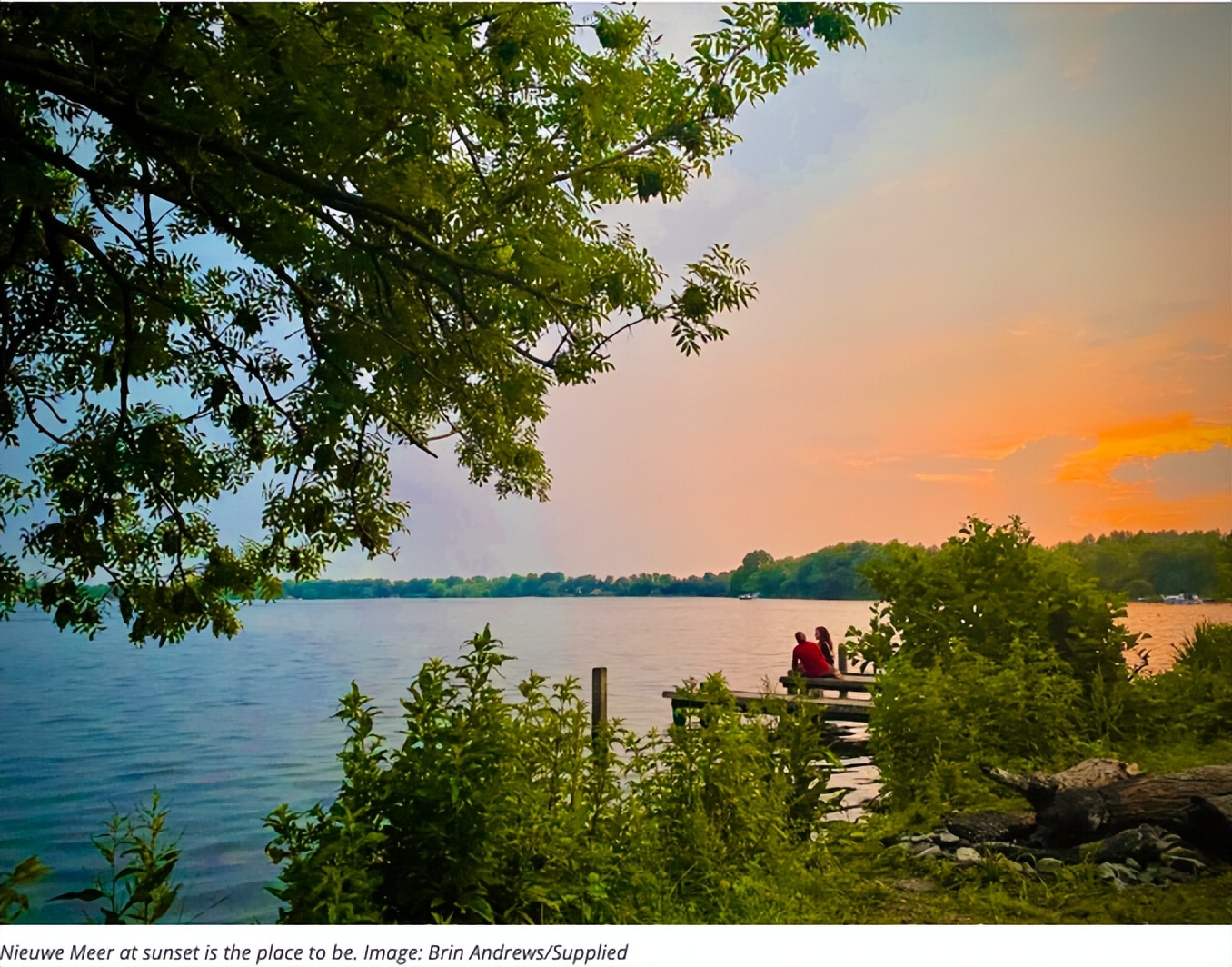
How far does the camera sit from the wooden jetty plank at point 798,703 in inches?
134

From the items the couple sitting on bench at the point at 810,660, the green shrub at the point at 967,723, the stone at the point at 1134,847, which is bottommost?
the stone at the point at 1134,847

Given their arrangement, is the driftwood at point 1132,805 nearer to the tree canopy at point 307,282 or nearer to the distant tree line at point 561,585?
the distant tree line at point 561,585

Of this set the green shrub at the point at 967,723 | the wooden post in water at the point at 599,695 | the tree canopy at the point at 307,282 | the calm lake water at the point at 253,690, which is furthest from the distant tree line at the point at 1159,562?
the wooden post in water at the point at 599,695

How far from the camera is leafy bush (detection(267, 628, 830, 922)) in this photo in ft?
8.99

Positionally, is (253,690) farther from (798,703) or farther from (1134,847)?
(1134,847)

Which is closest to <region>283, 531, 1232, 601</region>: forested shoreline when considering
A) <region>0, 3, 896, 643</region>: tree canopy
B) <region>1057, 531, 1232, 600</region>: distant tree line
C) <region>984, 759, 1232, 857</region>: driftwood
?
<region>1057, 531, 1232, 600</region>: distant tree line

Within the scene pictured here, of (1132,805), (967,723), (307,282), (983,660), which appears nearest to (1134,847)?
(1132,805)

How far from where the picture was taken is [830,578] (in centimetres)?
388

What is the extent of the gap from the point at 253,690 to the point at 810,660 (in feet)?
6.81

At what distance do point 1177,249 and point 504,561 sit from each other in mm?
2762

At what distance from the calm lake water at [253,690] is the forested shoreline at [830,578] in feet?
0.17

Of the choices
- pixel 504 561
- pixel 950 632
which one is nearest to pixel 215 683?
pixel 504 561

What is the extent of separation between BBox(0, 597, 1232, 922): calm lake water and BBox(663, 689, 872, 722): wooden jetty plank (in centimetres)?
6

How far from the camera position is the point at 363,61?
3.11 metres
